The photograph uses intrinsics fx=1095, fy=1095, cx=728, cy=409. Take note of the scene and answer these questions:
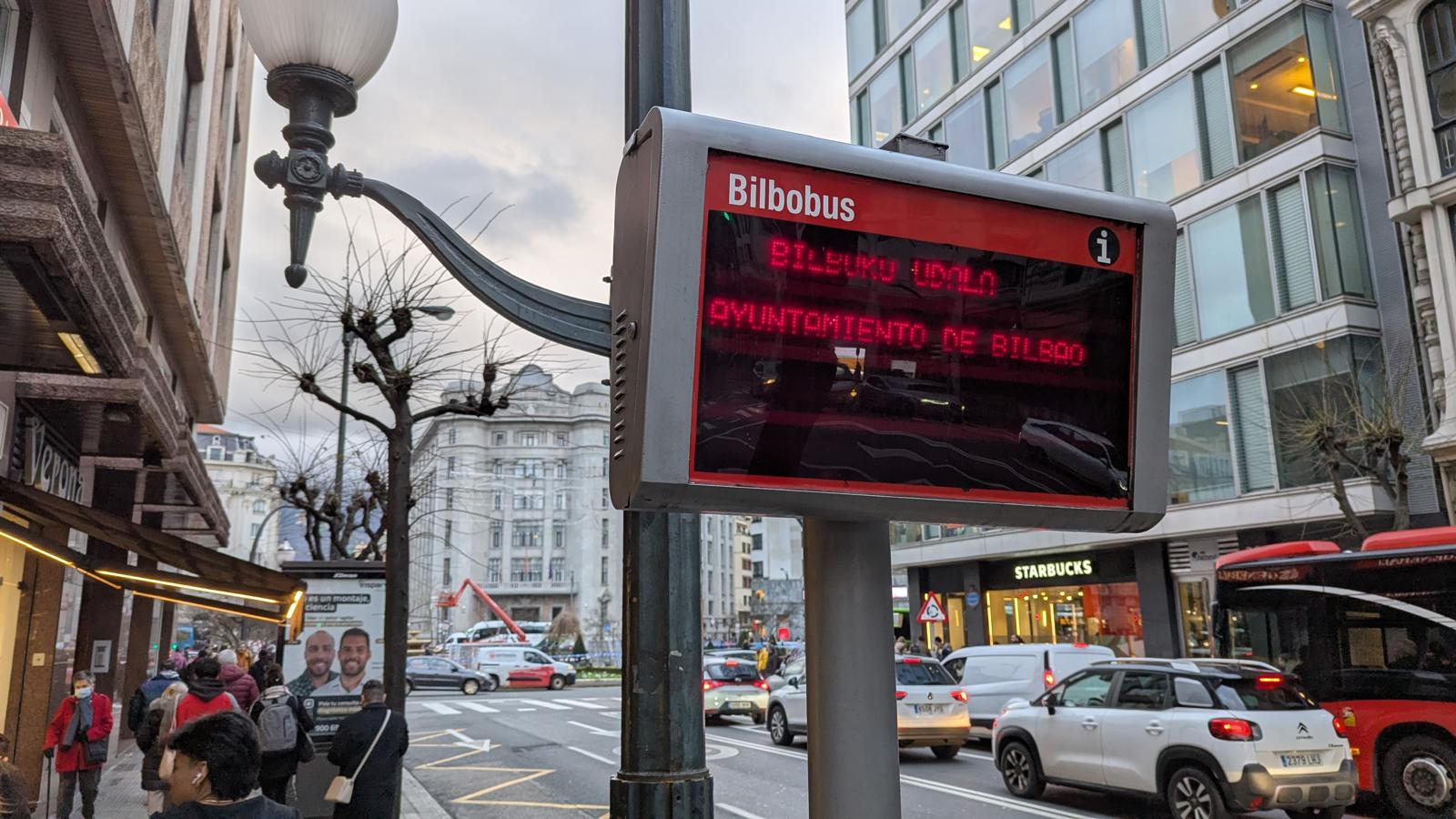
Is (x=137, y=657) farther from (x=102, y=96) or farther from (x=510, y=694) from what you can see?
(x=102, y=96)

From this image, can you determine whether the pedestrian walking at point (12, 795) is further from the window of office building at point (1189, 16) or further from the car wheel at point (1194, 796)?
the window of office building at point (1189, 16)

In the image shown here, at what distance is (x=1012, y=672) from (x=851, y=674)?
17621 mm

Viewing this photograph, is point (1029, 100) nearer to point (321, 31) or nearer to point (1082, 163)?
point (1082, 163)

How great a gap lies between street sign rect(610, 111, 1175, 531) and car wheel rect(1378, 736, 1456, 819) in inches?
438

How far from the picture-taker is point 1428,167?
2050 cm

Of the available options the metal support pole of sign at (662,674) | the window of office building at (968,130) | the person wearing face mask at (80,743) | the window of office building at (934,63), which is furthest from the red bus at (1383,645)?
the window of office building at (934,63)

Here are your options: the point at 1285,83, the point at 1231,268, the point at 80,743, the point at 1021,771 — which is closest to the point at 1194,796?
the point at 1021,771

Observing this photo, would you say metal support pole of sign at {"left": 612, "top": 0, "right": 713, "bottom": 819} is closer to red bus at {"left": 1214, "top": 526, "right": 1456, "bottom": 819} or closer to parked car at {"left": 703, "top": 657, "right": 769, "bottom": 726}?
red bus at {"left": 1214, "top": 526, "right": 1456, "bottom": 819}

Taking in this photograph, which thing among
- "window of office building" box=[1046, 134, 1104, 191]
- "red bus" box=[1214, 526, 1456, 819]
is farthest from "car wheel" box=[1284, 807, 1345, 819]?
"window of office building" box=[1046, 134, 1104, 191]

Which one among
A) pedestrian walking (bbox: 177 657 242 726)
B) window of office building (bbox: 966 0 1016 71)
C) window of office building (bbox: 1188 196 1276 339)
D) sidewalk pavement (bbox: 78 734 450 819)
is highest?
window of office building (bbox: 966 0 1016 71)

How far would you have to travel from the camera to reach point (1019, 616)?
33312mm

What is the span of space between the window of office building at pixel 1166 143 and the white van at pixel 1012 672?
40.8 feet

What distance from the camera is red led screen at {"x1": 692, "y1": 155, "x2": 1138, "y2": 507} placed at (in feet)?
8.76

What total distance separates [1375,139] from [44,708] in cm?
2549
